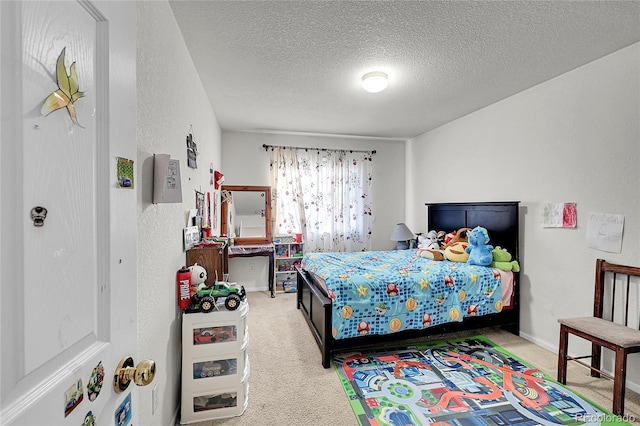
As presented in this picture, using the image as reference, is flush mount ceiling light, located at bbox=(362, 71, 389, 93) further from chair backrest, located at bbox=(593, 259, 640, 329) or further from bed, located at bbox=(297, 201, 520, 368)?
chair backrest, located at bbox=(593, 259, 640, 329)

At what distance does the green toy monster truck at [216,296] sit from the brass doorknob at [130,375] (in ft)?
3.88

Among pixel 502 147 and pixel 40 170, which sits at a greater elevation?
pixel 502 147

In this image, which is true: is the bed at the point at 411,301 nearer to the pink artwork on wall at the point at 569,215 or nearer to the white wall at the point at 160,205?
the pink artwork on wall at the point at 569,215

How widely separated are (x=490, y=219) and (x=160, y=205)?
11.1ft

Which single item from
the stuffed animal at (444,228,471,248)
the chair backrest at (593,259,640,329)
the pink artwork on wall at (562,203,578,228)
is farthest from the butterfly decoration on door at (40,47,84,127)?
the stuffed animal at (444,228,471,248)

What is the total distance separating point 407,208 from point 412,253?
4.80ft

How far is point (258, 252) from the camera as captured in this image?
13.9 ft

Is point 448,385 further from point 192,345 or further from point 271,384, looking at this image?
point 192,345

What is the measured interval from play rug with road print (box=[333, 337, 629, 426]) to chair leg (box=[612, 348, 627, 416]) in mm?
68

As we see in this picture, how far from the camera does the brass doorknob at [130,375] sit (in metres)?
0.65

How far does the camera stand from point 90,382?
1.81ft

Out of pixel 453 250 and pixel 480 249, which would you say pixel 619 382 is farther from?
pixel 453 250

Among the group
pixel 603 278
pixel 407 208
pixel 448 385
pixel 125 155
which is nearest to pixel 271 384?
pixel 448 385

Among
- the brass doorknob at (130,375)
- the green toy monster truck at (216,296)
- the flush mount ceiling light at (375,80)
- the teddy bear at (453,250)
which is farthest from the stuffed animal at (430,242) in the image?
the brass doorknob at (130,375)
